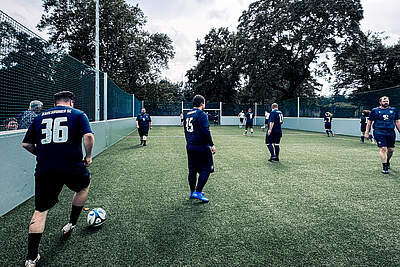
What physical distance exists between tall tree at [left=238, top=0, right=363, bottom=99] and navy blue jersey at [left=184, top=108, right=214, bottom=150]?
2417 cm

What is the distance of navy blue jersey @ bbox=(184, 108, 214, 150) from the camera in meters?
4.13

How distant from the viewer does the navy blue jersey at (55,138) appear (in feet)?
8.62

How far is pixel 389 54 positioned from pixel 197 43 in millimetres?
28488

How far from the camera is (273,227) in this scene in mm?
3344

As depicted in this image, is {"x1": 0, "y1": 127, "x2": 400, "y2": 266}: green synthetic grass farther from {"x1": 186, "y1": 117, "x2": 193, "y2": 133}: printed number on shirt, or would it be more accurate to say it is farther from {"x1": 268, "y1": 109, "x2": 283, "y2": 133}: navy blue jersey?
{"x1": 268, "y1": 109, "x2": 283, "y2": 133}: navy blue jersey

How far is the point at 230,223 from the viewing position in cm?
347

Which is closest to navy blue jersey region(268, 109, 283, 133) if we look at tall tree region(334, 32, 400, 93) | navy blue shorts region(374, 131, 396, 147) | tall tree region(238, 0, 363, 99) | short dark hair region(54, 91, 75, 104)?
navy blue shorts region(374, 131, 396, 147)

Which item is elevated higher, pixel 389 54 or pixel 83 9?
pixel 83 9

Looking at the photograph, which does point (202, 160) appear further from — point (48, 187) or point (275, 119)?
point (275, 119)

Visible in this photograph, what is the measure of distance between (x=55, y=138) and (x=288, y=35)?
28095 millimetres

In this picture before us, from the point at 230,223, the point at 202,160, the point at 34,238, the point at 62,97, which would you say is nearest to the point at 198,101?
the point at 202,160

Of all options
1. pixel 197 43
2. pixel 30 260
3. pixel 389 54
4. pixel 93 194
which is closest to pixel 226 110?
pixel 197 43

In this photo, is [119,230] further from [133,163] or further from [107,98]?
[107,98]

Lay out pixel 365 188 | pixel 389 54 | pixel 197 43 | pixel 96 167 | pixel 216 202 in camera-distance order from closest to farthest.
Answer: pixel 216 202 < pixel 365 188 < pixel 96 167 < pixel 389 54 < pixel 197 43
